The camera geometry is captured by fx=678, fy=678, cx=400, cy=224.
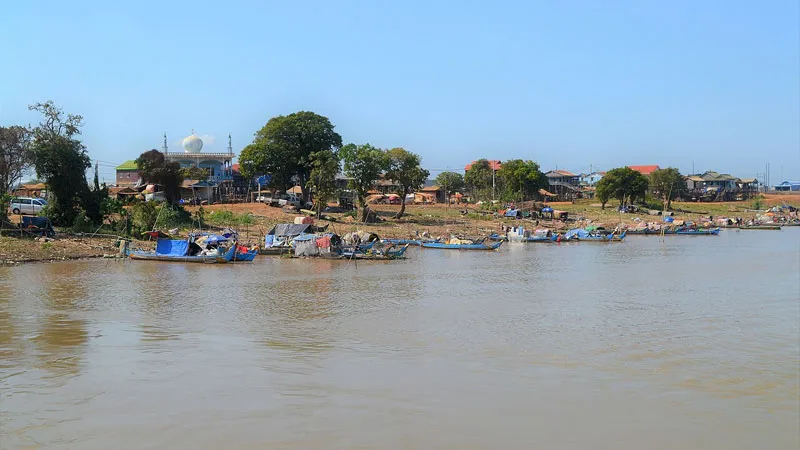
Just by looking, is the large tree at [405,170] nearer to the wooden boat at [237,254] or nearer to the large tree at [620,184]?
the wooden boat at [237,254]

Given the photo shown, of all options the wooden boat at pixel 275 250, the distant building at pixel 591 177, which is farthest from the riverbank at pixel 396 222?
the distant building at pixel 591 177

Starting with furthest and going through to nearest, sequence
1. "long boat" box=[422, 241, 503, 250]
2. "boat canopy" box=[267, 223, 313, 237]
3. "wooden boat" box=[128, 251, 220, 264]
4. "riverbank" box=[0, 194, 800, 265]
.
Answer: "long boat" box=[422, 241, 503, 250] < "boat canopy" box=[267, 223, 313, 237] < "wooden boat" box=[128, 251, 220, 264] < "riverbank" box=[0, 194, 800, 265]

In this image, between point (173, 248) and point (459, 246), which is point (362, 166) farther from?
point (173, 248)

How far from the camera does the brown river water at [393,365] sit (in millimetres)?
7465

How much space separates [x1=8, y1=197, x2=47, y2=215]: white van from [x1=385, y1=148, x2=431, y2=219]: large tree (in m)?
19.2

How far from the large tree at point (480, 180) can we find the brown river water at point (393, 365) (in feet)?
126

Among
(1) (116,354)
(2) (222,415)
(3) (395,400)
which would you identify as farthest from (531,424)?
(1) (116,354)

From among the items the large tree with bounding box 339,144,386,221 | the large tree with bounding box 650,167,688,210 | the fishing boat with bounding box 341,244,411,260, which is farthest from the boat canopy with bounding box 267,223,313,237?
the large tree with bounding box 650,167,688,210

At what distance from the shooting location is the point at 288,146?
43.6 m

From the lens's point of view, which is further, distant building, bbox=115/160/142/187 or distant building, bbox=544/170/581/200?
distant building, bbox=544/170/581/200

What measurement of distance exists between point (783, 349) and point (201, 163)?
44662mm

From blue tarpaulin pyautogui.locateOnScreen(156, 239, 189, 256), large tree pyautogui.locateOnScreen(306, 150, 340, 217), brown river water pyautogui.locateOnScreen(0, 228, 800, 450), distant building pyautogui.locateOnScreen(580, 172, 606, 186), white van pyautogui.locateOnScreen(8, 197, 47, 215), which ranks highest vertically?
distant building pyautogui.locateOnScreen(580, 172, 606, 186)

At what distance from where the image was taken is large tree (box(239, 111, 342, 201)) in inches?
1698

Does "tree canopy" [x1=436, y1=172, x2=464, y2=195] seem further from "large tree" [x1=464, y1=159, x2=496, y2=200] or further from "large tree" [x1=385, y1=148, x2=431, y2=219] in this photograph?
"large tree" [x1=385, y1=148, x2=431, y2=219]
